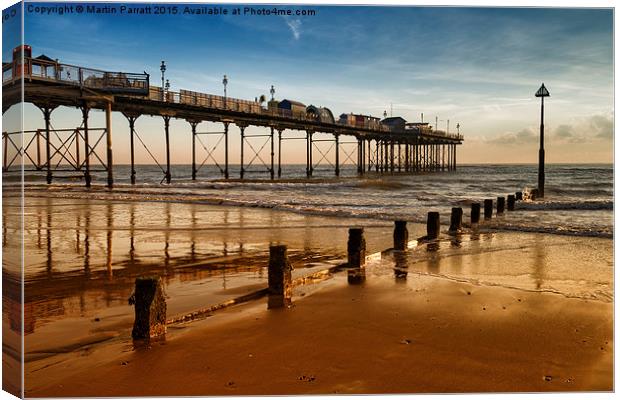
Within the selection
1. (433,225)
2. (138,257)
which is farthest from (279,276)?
(433,225)

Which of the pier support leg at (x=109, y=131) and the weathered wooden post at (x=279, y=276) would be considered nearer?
the weathered wooden post at (x=279, y=276)

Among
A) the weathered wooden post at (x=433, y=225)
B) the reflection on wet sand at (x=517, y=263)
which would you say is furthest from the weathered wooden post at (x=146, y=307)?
the weathered wooden post at (x=433, y=225)

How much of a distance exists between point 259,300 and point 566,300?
12.2 feet

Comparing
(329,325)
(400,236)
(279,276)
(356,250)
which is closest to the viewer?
(329,325)

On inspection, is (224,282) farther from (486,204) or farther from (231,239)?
(486,204)

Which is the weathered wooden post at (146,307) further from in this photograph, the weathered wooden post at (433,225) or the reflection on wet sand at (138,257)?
the weathered wooden post at (433,225)

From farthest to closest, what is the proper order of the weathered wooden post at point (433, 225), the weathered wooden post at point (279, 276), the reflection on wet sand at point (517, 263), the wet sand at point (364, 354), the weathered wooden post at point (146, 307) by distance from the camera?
1. the weathered wooden post at point (433, 225)
2. the reflection on wet sand at point (517, 263)
3. the weathered wooden post at point (279, 276)
4. the weathered wooden post at point (146, 307)
5. the wet sand at point (364, 354)

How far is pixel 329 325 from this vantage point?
5.46 m

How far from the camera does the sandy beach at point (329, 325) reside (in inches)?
167

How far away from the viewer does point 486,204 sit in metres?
17.2

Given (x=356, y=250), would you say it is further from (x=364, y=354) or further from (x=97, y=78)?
(x=97, y=78)

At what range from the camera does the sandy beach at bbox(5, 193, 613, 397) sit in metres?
4.23

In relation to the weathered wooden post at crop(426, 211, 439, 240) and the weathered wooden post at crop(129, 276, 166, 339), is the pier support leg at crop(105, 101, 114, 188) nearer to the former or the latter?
the weathered wooden post at crop(426, 211, 439, 240)

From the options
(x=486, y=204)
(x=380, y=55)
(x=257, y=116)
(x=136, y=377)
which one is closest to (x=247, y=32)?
(x=380, y=55)
